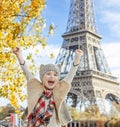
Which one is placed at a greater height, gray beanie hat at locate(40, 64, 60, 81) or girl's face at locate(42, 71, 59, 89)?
gray beanie hat at locate(40, 64, 60, 81)

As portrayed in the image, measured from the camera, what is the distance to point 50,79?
439 cm

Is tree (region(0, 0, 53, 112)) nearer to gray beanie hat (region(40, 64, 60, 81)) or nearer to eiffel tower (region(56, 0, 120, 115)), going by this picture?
gray beanie hat (region(40, 64, 60, 81))

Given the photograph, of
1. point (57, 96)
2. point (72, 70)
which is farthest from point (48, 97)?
point (72, 70)

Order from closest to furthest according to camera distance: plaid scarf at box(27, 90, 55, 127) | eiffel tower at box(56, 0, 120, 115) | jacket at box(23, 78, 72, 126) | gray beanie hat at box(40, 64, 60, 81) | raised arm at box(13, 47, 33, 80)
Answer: plaid scarf at box(27, 90, 55, 127) → jacket at box(23, 78, 72, 126) → gray beanie hat at box(40, 64, 60, 81) → raised arm at box(13, 47, 33, 80) → eiffel tower at box(56, 0, 120, 115)

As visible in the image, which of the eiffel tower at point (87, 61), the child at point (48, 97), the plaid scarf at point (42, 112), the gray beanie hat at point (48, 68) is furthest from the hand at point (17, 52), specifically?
the eiffel tower at point (87, 61)

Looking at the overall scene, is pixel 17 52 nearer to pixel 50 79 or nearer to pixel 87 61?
pixel 50 79

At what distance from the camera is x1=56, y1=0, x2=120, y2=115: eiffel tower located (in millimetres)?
54250

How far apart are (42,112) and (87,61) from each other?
53848 mm

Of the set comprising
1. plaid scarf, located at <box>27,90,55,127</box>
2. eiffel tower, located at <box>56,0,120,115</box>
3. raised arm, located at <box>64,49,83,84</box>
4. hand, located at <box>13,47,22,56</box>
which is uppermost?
eiffel tower, located at <box>56,0,120,115</box>

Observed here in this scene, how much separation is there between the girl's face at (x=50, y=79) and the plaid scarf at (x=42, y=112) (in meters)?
0.07

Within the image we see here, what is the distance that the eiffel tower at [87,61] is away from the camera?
54.2 m

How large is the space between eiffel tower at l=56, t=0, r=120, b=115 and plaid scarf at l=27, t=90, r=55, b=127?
47.4m

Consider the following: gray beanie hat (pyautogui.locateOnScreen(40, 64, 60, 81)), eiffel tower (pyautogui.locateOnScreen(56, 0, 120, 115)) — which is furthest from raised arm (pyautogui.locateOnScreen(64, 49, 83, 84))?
eiffel tower (pyautogui.locateOnScreen(56, 0, 120, 115))

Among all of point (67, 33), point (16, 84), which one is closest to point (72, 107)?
point (67, 33)
